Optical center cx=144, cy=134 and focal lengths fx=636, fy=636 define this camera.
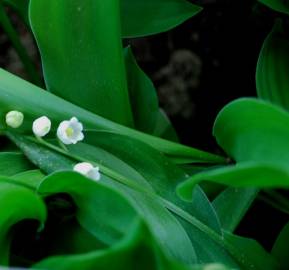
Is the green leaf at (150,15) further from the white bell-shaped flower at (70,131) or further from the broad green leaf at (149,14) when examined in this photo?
the white bell-shaped flower at (70,131)

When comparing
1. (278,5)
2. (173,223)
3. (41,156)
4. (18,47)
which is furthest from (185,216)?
(18,47)

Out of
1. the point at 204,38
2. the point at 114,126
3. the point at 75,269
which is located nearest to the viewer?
the point at 75,269

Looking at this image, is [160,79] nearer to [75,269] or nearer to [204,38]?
[204,38]

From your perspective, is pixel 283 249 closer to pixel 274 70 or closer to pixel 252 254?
pixel 252 254

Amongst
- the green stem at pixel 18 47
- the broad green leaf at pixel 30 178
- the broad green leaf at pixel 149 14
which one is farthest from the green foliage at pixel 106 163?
the green stem at pixel 18 47

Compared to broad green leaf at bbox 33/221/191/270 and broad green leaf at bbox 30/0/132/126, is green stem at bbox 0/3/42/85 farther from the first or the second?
broad green leaf at bbox 33/221/191/270

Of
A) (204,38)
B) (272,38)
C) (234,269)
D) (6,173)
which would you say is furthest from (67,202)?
(204,38)
